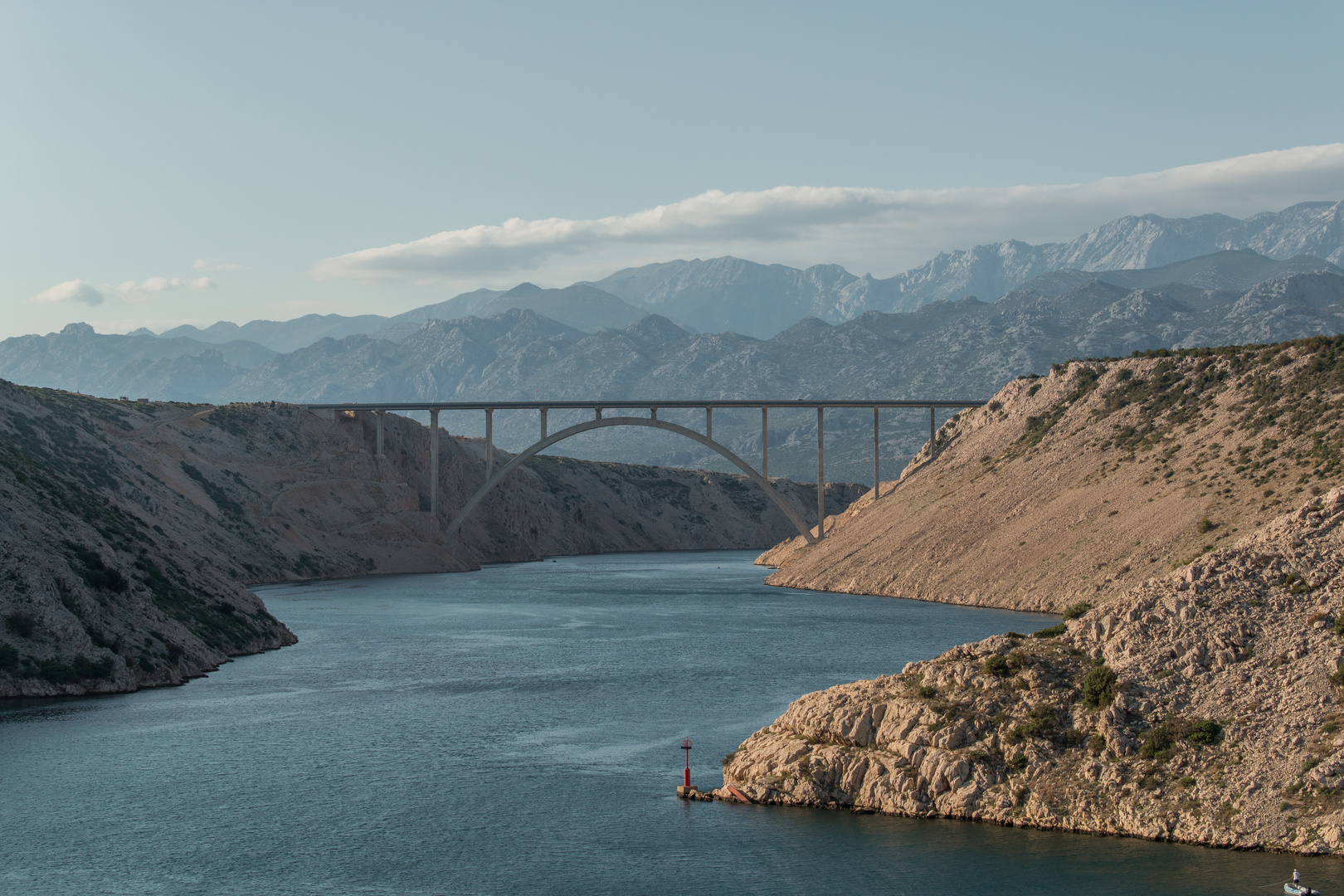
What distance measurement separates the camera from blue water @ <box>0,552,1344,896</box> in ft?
88.7

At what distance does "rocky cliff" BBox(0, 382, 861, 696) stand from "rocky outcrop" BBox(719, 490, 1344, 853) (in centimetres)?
2910

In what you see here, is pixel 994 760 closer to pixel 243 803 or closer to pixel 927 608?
pixel 243 803

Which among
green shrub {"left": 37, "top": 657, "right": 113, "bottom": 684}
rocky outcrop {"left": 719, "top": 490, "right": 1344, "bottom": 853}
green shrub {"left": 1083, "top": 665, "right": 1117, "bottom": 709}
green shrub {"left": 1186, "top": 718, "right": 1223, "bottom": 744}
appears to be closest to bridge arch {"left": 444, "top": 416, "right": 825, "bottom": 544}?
green shrub {"left": 37, "top": 657, "right": 113, "bottom": 684}

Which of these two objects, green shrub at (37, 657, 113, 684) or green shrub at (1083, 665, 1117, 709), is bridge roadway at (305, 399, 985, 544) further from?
green shrub at (1083, 665, 1117, 709)

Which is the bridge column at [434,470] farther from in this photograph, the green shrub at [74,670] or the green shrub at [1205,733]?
the green shrub at [1205,733]

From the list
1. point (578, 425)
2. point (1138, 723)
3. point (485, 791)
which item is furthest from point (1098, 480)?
point (485, 791)

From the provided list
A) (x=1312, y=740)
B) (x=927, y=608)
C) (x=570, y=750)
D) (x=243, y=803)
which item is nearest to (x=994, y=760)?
(x=1312, y=740)

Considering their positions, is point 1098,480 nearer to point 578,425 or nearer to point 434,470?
point 578,425

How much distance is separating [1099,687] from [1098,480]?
53.5 metres

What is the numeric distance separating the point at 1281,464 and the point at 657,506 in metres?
112

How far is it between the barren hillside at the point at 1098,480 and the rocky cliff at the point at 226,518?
126 feet

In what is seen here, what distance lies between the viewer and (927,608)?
75.6 meters

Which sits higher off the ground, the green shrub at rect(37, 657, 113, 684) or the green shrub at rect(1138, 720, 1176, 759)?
the green shrub at rect(1138, 720, 1176, 759)

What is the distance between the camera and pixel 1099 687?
30203 millimetres
